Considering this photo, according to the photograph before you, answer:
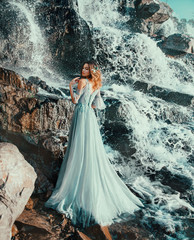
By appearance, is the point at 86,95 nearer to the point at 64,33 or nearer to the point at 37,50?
the point at 37,50

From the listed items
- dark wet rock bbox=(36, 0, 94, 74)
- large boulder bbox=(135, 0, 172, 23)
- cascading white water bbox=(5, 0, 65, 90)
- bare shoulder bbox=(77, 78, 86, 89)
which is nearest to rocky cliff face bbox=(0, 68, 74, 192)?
bare shoulder bbox=(77, 78, 86, 89)

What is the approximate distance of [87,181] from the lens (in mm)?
3695

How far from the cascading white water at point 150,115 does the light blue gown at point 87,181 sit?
74cm

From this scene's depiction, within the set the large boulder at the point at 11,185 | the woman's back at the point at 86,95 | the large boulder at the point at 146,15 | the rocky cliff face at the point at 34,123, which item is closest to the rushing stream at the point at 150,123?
the rocky cliff face at the point at 34,123

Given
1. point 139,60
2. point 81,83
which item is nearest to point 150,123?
point 81,83

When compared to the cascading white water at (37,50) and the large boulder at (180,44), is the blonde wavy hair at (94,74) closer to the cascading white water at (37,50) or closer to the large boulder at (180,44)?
the cascading white water at (37,50)

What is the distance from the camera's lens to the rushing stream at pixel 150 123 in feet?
15.6

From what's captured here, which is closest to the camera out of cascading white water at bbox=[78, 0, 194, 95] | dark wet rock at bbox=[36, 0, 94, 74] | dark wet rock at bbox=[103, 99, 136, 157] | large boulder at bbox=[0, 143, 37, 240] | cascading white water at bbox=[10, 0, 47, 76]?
large boulder at bbox=[0, 143, 37, 240]

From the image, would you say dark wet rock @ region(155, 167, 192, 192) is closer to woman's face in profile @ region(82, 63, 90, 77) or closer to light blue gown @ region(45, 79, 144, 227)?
light blue gown @ region(45, 79, 144, 227)

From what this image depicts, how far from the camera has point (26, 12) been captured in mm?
11625

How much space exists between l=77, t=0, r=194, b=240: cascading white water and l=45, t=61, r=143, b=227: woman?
746mm

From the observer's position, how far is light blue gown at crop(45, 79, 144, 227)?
3615 mm

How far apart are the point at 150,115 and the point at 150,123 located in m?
0.34

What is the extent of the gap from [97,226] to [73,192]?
636 millimetres
